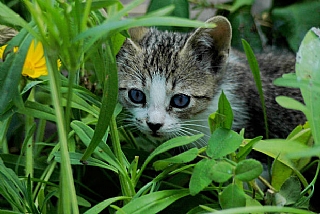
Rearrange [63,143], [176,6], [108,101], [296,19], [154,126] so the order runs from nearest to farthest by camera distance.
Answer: [63,143], [108,101], [154,126], [176,6], [296,19]

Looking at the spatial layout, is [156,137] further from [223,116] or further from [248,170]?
[248,170]

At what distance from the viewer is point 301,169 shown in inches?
43.6

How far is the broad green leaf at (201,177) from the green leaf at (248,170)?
41 mm

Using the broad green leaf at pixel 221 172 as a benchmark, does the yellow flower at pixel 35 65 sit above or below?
above

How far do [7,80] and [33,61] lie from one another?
0.94 ft

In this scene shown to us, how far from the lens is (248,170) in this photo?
78 cm

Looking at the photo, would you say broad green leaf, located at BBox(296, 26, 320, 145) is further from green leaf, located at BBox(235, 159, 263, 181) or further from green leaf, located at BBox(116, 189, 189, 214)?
green leaf, located at BBox(116, 189, 189, 214)

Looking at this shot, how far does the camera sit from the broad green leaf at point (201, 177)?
79cm

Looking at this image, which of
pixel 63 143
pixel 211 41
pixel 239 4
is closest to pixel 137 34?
pixel 211 41

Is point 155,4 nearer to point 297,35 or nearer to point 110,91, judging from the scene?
point 297,35

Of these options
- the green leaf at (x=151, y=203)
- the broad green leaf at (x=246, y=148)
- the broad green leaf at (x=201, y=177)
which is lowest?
the green leaf at (x=151, y=203)

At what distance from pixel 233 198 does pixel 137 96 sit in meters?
0.75

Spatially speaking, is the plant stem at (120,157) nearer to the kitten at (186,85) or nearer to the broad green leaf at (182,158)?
the broad green leaf at (182,158)

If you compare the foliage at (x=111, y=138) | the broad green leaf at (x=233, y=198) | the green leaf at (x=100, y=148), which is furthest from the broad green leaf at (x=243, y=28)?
the broad green leaf at (x=233, y=198)
